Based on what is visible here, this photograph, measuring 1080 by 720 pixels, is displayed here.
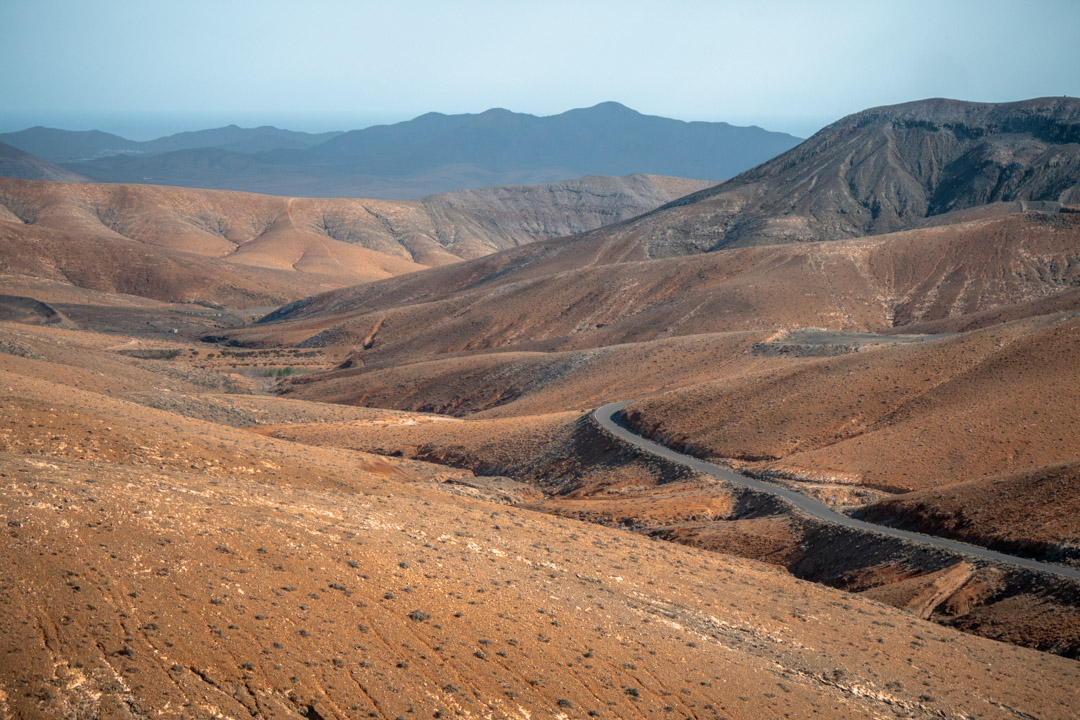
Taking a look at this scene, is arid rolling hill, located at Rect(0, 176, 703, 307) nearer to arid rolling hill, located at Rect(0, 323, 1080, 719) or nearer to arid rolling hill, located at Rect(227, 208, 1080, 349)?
arid rolling hill, located at Rect(227, 208, 1080, 349)

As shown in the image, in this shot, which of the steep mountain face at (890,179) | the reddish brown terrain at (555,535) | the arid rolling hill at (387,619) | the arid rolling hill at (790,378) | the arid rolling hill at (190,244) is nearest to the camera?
the arid rolling hill at (387,619)

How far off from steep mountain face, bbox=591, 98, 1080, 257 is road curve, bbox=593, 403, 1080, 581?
245ft

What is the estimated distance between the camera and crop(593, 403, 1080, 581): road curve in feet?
77.9

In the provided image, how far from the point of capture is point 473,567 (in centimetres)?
1977

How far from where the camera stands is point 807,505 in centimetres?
3144

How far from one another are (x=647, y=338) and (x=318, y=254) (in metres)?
110

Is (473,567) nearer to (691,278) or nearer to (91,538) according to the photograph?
(91,538)

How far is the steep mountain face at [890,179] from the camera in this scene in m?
116

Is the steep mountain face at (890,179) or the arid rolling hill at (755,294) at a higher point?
the steep mountain face at (890,179)

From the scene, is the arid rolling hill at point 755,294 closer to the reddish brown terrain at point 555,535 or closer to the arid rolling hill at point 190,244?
the reddish brown terrain at point 555,535

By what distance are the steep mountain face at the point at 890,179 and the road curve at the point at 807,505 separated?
7456cm

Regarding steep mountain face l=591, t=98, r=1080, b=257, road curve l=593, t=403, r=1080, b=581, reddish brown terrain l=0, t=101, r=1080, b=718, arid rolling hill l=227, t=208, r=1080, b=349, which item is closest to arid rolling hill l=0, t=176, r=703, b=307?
arid rolling hill l=227, t=208, r=1080, b=349

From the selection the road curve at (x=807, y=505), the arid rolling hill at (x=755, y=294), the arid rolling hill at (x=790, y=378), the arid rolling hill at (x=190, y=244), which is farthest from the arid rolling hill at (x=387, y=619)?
the arid rolling hill at (x=190, y=244)

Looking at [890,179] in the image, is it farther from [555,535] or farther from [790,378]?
[555,535]
